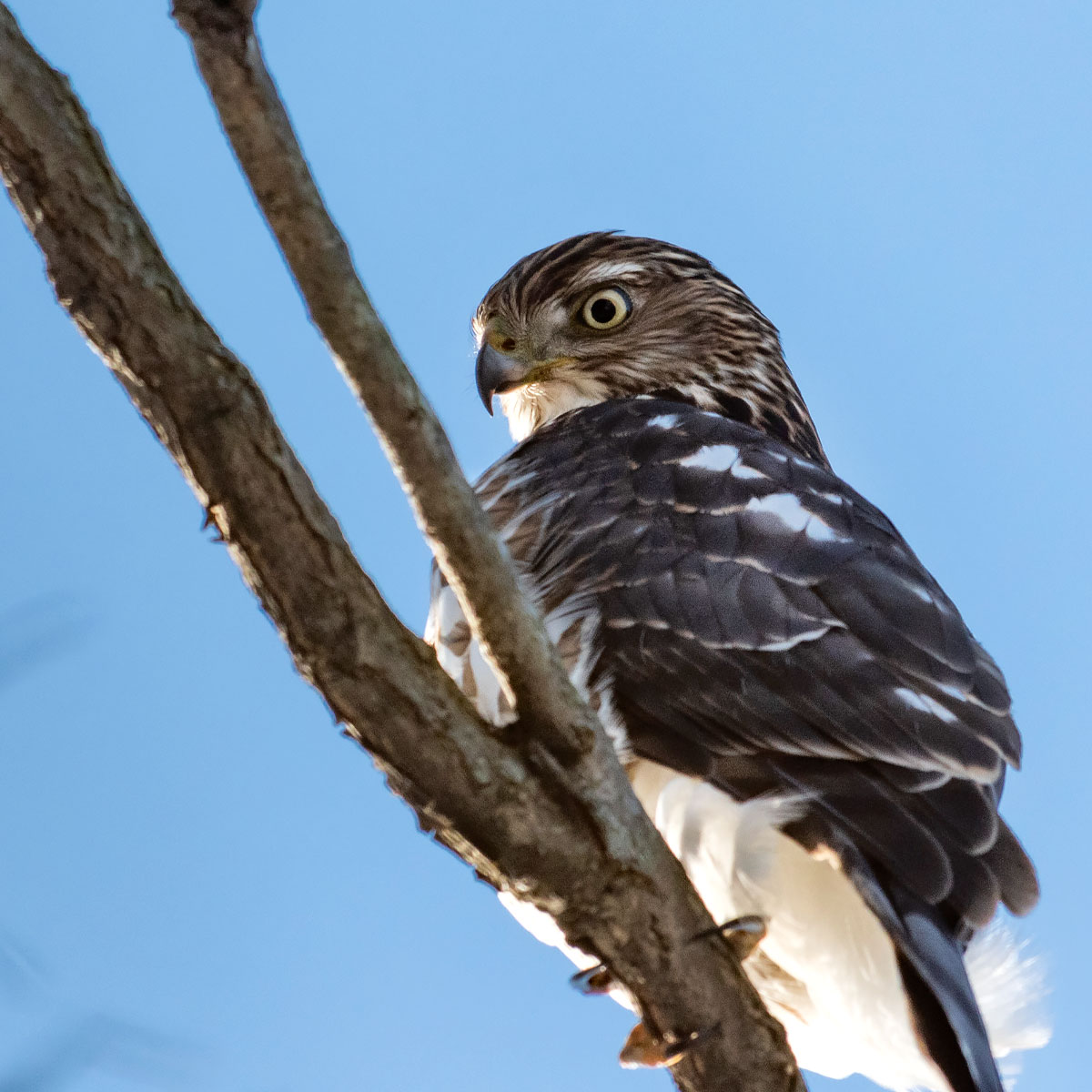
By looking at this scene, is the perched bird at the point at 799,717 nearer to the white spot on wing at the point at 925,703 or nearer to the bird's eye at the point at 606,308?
the white spot on wing at the point at 925,703

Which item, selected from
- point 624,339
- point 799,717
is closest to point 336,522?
point 799,717

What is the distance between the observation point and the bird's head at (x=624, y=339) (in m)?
5.34

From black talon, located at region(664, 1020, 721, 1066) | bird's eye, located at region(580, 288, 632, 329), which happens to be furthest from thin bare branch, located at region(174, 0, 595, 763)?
bird's eye, located at region(580, 288, 632, 329)

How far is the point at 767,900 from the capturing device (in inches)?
124

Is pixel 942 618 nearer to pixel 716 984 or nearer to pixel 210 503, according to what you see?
pixel 716 984

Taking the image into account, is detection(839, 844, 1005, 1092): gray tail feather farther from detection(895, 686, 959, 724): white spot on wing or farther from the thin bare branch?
the thin bare branch

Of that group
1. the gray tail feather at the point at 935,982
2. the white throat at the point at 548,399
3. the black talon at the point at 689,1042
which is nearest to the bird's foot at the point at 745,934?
the black talon at the point at 689,1042

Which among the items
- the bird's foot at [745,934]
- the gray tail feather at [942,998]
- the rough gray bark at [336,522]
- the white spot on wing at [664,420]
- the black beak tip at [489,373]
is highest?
the black beak tip at [489,373]

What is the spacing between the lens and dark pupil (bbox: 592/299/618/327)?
5.41 m

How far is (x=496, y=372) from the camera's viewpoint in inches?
207

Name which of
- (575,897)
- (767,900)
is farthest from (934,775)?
(575,897)

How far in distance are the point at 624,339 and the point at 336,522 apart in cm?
310

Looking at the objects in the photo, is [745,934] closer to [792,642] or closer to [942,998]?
[942,998]

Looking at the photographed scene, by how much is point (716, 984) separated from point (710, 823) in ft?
1.28
